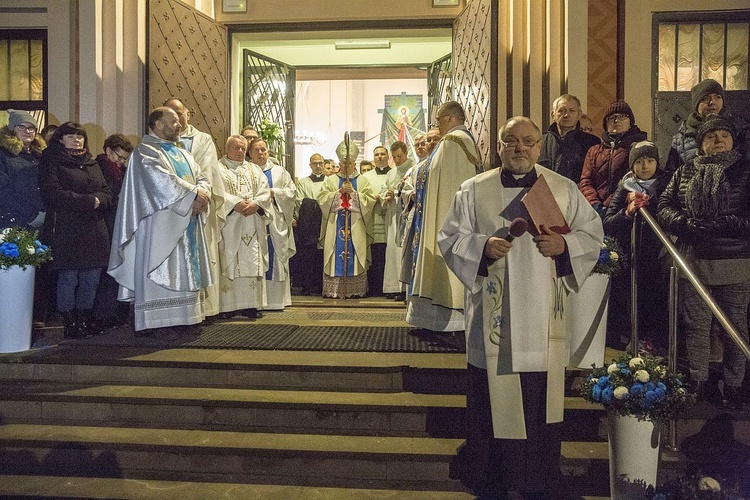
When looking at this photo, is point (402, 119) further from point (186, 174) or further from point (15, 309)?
point (15, 309)

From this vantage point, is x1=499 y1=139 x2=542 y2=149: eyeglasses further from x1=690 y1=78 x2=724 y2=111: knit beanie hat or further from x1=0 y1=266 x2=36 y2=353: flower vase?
x1=0 y1=266 x2=36 y2=353: flower vase

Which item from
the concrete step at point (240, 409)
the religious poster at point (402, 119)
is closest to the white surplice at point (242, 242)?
the concrete step at point (240, 409)

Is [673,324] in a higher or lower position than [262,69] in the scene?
lower

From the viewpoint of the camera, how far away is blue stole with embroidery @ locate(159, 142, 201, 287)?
5.45m

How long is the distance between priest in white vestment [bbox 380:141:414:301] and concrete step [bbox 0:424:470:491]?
14.3 feet

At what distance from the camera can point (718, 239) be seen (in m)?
4.09

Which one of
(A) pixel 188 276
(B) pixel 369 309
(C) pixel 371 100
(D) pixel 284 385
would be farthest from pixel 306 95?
(D) pixel 284 385

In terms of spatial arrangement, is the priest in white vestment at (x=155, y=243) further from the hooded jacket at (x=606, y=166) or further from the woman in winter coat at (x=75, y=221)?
the hooded jacket at (x=606, y=166)

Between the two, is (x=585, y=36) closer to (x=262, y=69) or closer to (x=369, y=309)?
(x=369, y=309)

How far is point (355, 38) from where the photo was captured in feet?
30.5

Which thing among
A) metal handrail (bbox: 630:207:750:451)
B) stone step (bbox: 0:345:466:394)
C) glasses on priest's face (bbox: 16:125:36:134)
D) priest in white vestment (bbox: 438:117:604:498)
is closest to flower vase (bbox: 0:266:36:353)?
stone step (bbox: 0:345:466:394)

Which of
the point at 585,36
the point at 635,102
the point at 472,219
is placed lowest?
the point at 472,219

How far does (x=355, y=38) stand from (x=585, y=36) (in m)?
3.76

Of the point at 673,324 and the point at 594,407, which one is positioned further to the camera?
the point at 594,407
